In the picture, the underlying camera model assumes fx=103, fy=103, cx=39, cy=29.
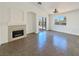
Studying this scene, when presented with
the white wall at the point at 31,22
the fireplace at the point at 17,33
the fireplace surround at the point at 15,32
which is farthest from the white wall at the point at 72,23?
the fireplace at the point at 17,33

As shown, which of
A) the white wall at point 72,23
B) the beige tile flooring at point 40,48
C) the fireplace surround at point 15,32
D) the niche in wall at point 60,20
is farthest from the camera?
the niche in wall at point 60,20

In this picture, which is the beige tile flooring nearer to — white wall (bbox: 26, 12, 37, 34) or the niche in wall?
white wall (bbox: 26, 12, 37, 34)

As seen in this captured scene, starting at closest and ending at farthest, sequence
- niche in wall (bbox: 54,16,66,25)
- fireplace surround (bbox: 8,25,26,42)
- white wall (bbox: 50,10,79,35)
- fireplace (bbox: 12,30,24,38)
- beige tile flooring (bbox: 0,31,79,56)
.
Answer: beige tile flooring (bbox: 0,31,79,56), fireplace surround (bbox: 8,25,26,42), fireplace (bbox: 12,30,24,38), white wall (bbox: 50,10,79,35), niche in wall (bbox: 54,16,66,25)

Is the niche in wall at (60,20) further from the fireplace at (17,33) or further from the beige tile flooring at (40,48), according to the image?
the beige tile flooring at (40,48)

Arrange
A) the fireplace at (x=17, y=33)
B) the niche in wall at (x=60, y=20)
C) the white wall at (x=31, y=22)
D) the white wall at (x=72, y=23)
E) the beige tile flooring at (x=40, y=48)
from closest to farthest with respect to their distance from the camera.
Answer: the beige tile flooring at (x=40, y=48) → the fireplace at (x=17, y=33) → the white wall at (x=72, y=23) → the white wall at (x=31, y=22) → the niche in wall at (x=60, y=20)

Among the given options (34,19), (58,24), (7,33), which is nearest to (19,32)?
(7,33)

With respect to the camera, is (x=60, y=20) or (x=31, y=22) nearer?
(x=31, y=22)

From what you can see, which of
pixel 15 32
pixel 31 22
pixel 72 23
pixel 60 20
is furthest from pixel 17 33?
pixel 60 20

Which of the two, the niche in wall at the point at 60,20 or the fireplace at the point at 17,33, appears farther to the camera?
the niche in wall at the point at 60,20

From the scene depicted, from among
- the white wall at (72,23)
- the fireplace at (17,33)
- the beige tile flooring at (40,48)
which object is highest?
the white wall at (72,23)

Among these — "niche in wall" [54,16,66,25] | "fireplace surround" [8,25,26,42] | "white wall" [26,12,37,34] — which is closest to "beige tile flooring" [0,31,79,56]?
"fireplace surround" [8,25,26,42]

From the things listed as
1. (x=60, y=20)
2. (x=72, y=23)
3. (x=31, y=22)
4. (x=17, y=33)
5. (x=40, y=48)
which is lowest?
(x=40, y=48)

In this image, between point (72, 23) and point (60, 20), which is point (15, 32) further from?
point (60, 20)

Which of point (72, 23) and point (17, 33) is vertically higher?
point (72, 23)
